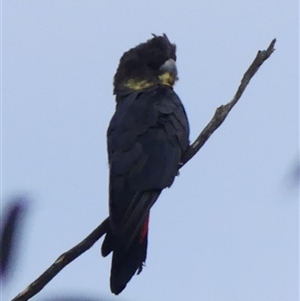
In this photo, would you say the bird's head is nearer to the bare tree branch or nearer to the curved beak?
the curved beak

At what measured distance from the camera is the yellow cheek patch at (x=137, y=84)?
313cm

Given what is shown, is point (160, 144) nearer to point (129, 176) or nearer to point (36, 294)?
point (129, 176)

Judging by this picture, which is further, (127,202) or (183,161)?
(183,161)

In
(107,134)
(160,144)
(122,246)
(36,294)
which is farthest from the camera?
(107,134)

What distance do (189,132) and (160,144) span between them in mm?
289

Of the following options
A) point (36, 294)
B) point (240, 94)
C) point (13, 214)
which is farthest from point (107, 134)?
point (13, 214)

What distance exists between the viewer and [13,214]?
0.76 metres

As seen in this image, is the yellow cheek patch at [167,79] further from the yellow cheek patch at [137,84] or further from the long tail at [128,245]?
the long tail at [128,245]

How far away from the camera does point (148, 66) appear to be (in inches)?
128

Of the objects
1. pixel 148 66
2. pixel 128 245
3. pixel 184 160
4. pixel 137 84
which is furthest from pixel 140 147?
pixel 148 66

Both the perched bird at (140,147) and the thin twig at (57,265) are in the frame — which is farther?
the perched bird at (140,147)

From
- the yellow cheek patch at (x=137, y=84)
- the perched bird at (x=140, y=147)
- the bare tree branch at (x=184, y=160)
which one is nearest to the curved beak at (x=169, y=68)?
the perched bird at (x=140, y=147)

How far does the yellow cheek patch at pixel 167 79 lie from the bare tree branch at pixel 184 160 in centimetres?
81

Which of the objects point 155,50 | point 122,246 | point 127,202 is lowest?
point 122,246
